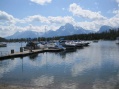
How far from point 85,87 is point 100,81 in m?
4.10

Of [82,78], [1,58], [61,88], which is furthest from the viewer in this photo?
[1,58]

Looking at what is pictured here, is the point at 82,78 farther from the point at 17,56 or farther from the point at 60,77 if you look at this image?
the point at 17,56

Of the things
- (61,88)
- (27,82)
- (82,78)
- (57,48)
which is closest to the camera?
(61,88)

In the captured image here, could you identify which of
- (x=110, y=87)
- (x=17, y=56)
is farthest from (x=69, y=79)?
(x=17, y=56)

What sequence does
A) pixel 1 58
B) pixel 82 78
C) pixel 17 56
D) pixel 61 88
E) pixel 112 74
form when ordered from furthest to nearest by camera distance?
pixel 17 56, pixel 1 58, pixel 112 74, pixel 82 78, pixel 61 88

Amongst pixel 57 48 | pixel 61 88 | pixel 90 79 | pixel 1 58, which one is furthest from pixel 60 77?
pixel 57 48

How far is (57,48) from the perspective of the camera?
87750 mm

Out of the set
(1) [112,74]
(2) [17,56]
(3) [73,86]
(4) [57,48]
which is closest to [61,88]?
(3) [73,86]

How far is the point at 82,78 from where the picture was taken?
31516mm

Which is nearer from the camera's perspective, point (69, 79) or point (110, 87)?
point (110, 87)

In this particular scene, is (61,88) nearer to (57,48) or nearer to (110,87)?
(110,87)

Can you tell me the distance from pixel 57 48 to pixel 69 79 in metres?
56.6

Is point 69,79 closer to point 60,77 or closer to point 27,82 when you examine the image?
point 60,77

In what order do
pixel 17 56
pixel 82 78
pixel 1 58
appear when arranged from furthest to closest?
pixel 17 56
pixel 1 58
pixel 82 78
